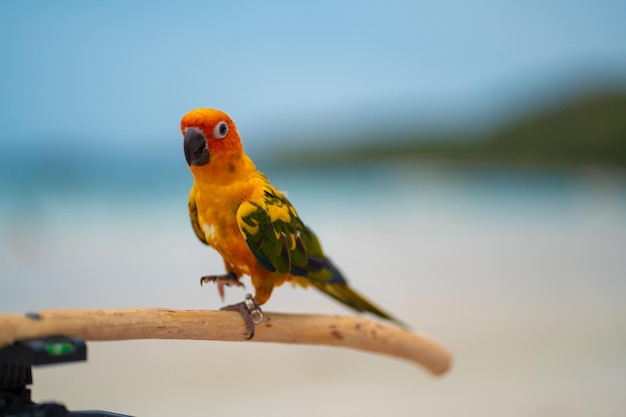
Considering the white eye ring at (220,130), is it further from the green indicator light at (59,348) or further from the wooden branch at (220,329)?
the green indicator light at (59,348)

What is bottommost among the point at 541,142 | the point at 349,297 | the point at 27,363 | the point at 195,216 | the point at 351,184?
the point at 27,363

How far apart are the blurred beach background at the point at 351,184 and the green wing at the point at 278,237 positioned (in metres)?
0.84

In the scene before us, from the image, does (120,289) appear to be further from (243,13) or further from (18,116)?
(243,13)

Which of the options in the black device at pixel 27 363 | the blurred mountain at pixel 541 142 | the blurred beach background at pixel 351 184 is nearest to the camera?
the black device at pixel 27 363

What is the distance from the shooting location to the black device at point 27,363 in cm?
66

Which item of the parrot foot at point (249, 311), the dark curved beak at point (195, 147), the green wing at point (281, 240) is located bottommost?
the parrot foot at point (249, 311)

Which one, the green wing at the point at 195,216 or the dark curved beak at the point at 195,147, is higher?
the dark curved beak at the point at 195,147

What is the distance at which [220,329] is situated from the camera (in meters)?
0.95

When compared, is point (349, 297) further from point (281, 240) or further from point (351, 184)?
point (351, 184)

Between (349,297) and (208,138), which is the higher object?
(208,138)

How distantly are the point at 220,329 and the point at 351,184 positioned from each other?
2458 millimetres

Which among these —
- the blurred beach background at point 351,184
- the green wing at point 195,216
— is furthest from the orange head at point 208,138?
the blurred beach background at point 351,184

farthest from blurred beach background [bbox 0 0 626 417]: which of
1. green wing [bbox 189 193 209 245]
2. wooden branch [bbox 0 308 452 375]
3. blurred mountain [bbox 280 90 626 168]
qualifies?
green wing [bbox 189 193 209 245]

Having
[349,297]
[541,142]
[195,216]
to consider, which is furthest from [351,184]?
[195,216]
